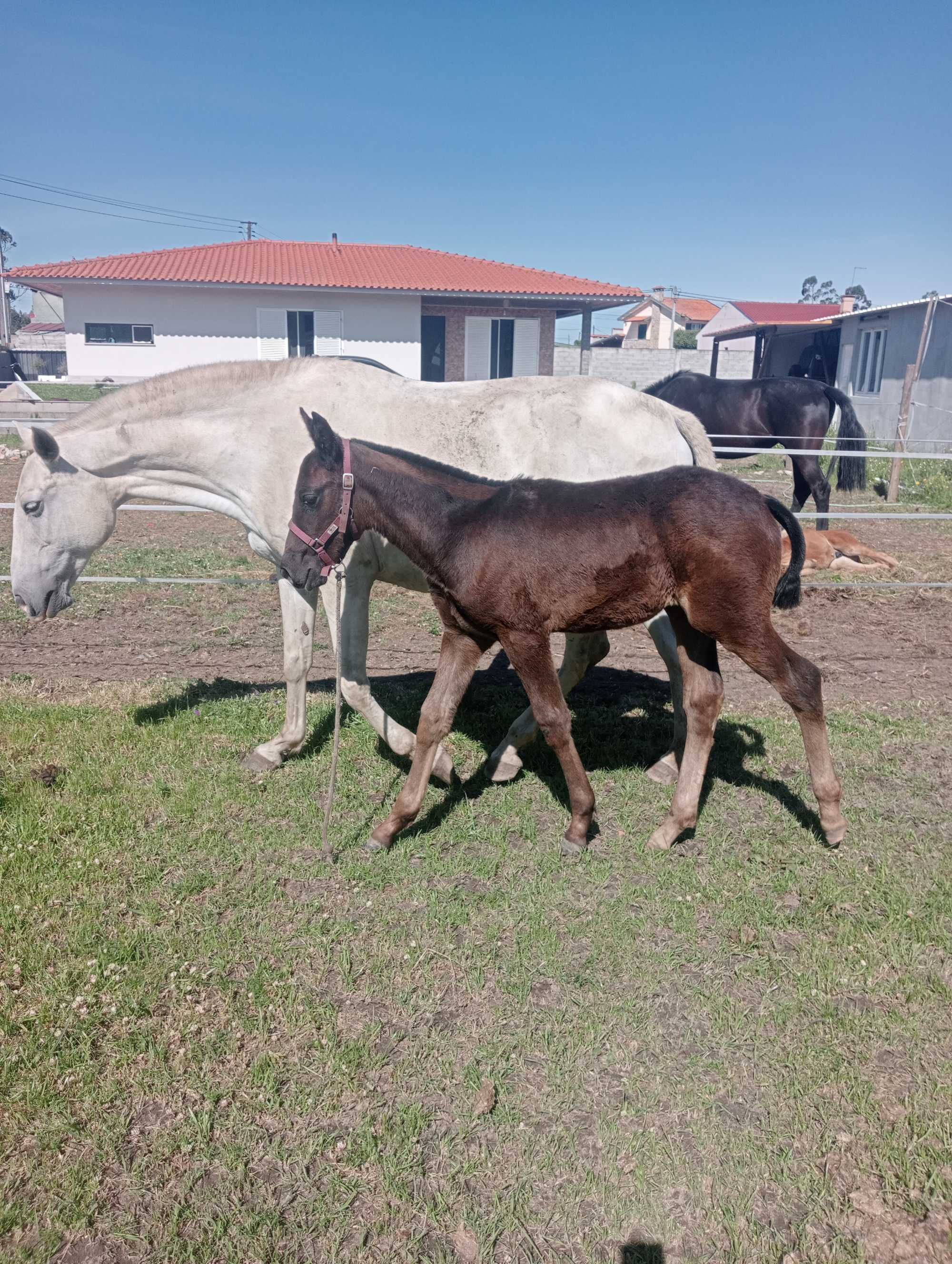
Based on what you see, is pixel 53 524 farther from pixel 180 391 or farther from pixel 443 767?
pixel 443 767

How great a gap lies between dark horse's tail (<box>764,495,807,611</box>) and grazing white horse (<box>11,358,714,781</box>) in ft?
2.58

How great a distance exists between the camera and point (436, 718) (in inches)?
152

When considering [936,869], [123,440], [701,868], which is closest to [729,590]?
[701,868]

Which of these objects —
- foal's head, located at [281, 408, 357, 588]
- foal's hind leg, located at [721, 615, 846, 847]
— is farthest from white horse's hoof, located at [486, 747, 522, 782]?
foal's head, located at [281, 408, 357, 588]

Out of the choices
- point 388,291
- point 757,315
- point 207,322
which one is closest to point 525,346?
point 388,291

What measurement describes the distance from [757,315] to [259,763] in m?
46.1

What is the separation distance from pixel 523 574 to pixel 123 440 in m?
2.39

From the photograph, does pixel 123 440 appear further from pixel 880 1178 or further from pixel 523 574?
pixel 880 1178

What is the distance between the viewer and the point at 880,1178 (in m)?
2.41

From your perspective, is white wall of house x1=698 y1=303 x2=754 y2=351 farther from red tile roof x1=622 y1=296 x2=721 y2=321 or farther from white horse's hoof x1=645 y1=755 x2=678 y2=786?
white horse's hoof x1=645 y1=755 x2=678 y2=786

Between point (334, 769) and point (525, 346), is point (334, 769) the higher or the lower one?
the lower one

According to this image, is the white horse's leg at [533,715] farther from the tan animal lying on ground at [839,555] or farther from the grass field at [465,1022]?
the tan animal lying on ground at [839,555]

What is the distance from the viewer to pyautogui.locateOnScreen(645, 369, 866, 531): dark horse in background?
1168 cm

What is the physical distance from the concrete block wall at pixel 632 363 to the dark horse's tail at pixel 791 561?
27042 mm
